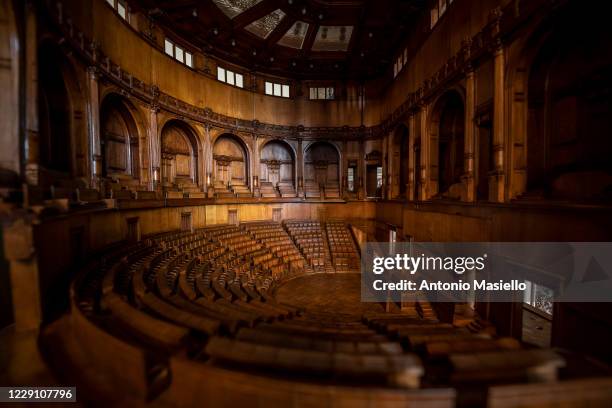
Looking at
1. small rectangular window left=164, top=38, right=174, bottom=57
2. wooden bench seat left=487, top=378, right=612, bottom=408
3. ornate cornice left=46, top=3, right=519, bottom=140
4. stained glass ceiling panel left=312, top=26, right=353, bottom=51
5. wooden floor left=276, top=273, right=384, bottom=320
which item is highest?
stained glass ceiling panel left=312, top=26, right=353, bottom=51

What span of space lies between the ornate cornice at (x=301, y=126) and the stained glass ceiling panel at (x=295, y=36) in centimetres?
507

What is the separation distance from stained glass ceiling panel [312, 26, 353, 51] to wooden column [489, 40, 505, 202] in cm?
1056

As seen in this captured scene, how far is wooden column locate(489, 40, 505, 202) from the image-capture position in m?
7.11

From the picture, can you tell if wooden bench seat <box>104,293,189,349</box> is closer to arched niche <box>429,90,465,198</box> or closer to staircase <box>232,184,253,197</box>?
arched niche <box>429,90,465,198</box>

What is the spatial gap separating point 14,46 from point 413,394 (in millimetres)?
9442

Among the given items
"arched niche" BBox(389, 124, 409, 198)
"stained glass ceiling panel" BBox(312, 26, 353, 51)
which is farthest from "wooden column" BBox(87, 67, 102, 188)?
"arched niche" BBox(389, 124, 409, 198)

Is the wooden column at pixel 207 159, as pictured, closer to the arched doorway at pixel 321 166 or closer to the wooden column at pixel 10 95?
the arched doorway at pixel 321 166

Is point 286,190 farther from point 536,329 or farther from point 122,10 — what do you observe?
point 536,329

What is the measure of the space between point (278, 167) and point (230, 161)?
3.65 meters

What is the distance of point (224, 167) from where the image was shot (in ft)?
54.2

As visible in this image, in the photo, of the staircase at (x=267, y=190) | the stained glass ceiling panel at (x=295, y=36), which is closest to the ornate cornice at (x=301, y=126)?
the staircase at (x=267, y=190)

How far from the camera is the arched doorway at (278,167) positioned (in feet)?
61.0

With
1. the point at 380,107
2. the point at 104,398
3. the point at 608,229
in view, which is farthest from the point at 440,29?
the point at 104,398

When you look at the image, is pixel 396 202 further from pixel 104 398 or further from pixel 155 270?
pixel 104 398
